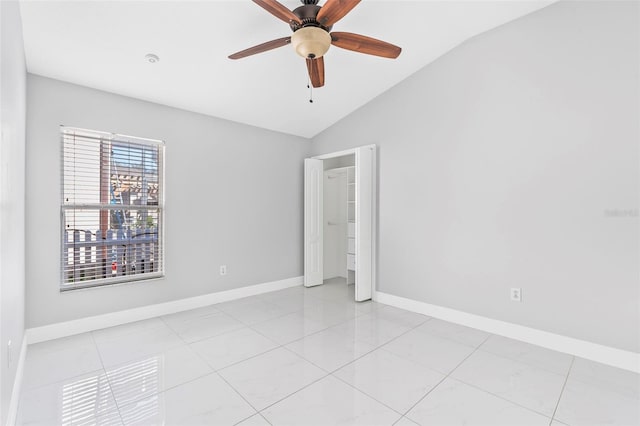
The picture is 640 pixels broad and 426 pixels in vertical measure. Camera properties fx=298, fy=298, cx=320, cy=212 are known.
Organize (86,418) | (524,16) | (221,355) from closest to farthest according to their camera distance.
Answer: (86,418) < (221,355) < (524,16)

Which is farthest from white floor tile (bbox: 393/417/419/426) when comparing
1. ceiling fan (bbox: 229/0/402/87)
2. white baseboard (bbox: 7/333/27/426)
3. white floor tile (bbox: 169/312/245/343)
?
ceiling fan (bbox: 229/0/402/87)

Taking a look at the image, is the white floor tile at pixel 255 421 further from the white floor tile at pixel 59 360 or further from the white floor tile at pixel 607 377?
the white floor tile at pixel 607 377

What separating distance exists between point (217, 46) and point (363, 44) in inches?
55.1

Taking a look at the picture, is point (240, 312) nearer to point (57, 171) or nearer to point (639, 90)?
point (57, 171)

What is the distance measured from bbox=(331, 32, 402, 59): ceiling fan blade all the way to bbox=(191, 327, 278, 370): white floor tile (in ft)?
8.49

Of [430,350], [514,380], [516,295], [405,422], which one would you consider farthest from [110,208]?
[516,295]

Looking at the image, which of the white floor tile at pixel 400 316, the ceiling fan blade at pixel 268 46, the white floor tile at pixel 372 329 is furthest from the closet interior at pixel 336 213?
the ceiling fan blade at pixel 268 46

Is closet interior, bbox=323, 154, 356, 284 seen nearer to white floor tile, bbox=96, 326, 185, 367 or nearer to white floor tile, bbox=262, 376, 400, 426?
white floor tile, bbox=96, 326, 185, 367

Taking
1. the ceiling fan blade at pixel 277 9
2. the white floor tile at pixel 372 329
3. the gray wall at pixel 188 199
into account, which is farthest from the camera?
the white floor tile at pixel 372 329

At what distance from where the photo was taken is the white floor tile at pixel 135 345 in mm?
2510

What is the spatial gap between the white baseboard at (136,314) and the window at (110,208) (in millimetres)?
357

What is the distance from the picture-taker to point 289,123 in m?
4.47

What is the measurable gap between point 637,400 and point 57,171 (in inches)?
196

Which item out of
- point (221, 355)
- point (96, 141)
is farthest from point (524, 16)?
point (96, 141)
